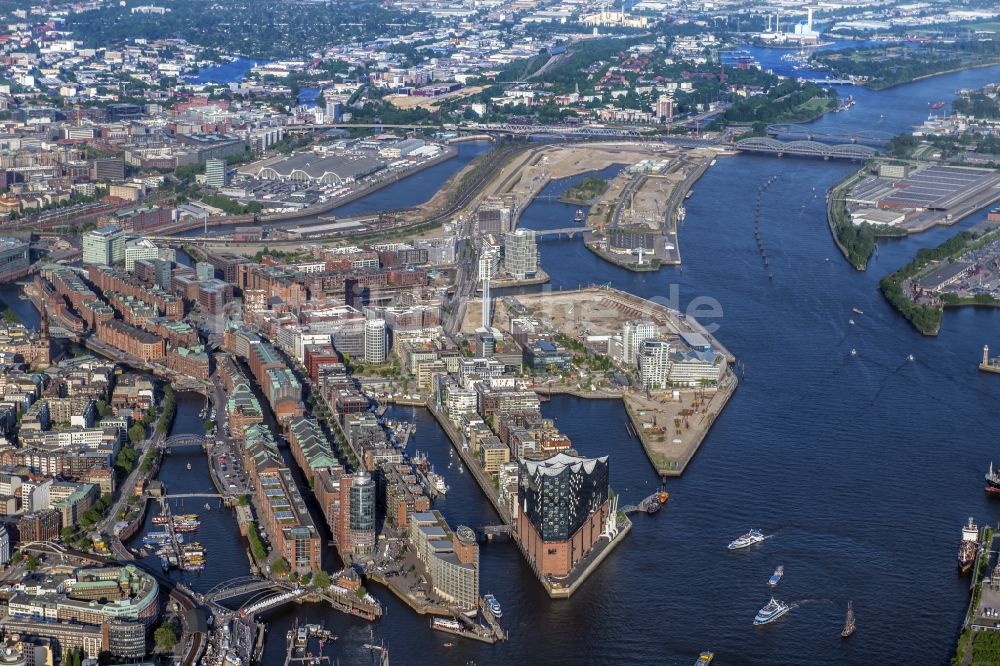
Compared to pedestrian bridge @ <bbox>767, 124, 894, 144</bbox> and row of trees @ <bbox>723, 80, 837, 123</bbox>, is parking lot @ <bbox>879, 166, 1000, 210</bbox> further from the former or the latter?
row of trees @ <bbox>723, 80, 837, 123</bbox>

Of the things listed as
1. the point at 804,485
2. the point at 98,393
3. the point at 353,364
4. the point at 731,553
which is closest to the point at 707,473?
the point at 804,485

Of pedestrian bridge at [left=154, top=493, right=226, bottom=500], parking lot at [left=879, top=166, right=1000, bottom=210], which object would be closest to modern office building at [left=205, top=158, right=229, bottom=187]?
parking lot at [left=879, top=166, right=1000, bottom=210]

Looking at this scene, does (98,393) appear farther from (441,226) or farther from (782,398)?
(441,226)

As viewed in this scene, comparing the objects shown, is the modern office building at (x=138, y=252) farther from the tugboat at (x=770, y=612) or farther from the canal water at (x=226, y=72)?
the canal water at (x=226, y=72)

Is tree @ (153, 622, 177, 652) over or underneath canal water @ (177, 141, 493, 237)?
over

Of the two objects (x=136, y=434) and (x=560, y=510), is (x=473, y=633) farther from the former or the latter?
(x=136, y=434)

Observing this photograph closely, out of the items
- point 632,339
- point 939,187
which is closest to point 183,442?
point 632,339
